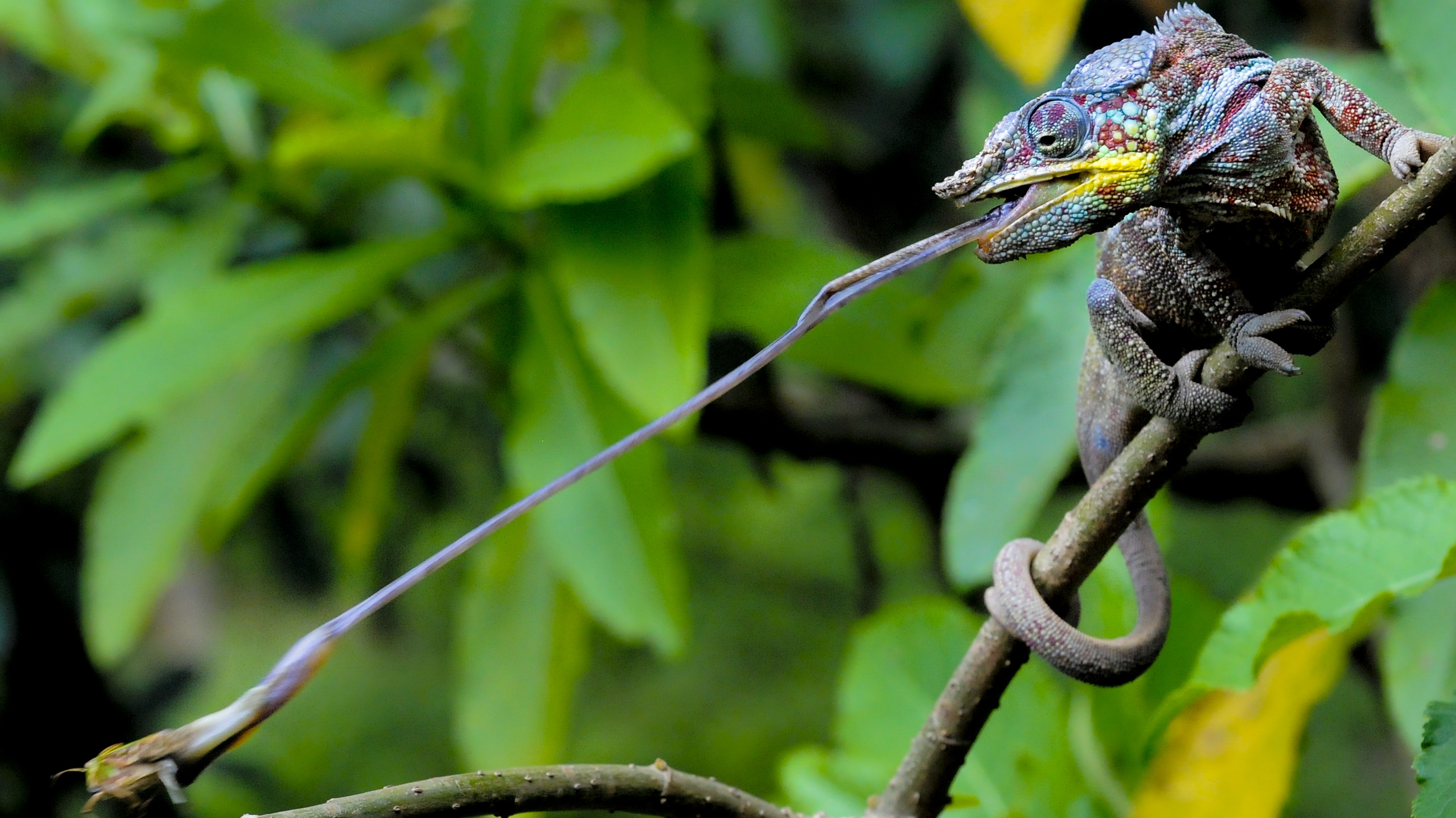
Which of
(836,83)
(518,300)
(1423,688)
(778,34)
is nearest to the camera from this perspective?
(1423,688)

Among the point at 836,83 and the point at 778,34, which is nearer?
the point at 778,34

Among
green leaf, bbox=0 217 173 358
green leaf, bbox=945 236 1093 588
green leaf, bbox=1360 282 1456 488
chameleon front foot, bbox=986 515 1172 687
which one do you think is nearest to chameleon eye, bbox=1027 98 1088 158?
chameleon front foot, bbox=986 515 1172 687

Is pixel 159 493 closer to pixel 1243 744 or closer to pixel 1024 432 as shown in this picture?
pixel 1024 432

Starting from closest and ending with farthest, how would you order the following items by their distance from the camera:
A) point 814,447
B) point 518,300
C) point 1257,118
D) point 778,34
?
point 1257,118
point 518,300
point 814,447
point 778,34

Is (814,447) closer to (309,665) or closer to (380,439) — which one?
(380,439)

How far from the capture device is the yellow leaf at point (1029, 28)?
96 cm

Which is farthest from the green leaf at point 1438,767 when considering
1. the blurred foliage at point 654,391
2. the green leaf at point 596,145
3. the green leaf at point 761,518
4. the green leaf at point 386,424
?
the green leaf at point 761,518

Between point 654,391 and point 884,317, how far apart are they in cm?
32

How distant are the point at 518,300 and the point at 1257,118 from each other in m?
1.20

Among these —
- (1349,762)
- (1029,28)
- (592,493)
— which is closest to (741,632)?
(1349,762)

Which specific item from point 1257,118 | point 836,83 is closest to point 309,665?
point 1257,118

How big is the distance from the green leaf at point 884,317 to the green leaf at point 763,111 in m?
0.30

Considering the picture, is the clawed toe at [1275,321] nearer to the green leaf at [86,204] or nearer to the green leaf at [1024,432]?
the green leaf at [1024,432]

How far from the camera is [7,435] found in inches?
102
